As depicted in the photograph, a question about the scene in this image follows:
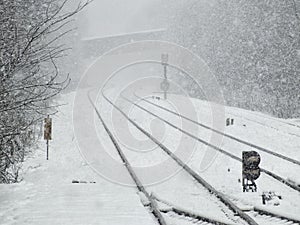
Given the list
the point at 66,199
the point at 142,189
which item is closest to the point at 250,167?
the point at 142,189

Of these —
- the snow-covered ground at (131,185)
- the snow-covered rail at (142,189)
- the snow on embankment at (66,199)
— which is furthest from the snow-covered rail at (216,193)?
the snow on embankment at (66,199)

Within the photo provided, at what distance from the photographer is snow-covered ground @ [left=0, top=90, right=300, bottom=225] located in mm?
6914

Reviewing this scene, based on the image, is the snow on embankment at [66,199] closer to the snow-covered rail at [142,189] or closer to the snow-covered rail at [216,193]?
the snow-covered rail at [142,189]

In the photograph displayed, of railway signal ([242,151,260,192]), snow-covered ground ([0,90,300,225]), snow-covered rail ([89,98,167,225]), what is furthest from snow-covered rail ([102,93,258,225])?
snow-covered rail ([89,98,167,225])

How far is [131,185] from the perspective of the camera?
9.14 meters

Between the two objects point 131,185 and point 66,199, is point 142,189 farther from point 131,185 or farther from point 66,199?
point 66,199

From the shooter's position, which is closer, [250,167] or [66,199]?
[66,199]

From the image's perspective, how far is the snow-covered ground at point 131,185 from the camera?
22.7 ft

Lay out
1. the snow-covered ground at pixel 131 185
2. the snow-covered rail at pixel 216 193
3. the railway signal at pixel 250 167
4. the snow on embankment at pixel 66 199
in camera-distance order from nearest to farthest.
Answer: the snow-covered rail at pixel 216 193, the snow on embankment at pixel 66 199, the snow-covered ground at pixel 131 185, the railway signal at pixel 250 167

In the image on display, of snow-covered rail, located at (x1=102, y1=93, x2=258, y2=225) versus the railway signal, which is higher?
the railway signal

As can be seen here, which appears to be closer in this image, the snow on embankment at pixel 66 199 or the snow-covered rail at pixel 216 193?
the snow-covered rail at pixel 216 193

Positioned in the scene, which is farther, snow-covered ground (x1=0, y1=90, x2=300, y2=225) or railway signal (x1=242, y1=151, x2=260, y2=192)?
railway signal (x1=242, y1=151, x2=260, y2=192)

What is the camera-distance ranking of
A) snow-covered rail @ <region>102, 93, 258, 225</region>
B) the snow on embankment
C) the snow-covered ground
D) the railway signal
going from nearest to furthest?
snow-covered rail @ <region>102, 93, 258, 225</region> < the snow on embankment < the snow-covered ground < the railway signal

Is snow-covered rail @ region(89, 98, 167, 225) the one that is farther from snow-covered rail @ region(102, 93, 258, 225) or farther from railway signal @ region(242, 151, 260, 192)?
railway signal @ region(242, 151, 260, 192)
